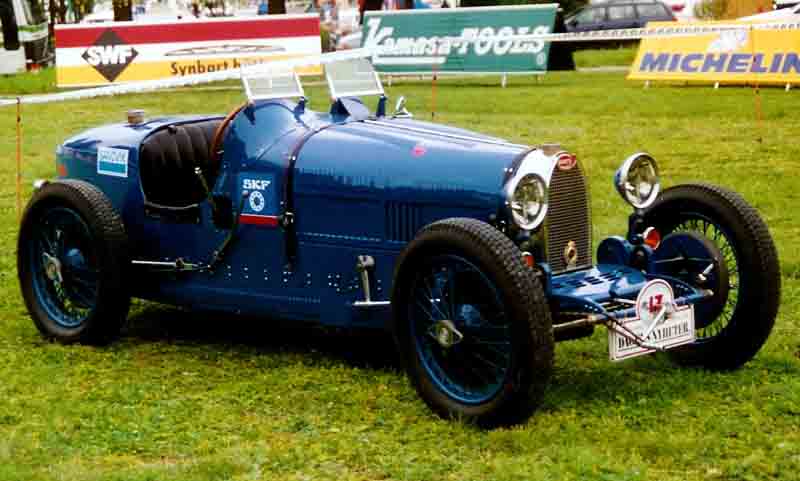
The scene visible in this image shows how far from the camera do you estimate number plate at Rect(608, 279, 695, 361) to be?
17.4 feet

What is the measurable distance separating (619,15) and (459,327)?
2889cm

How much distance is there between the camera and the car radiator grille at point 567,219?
574 centimetres

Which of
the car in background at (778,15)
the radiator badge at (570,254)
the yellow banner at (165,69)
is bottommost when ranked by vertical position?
the yellow banner at (165,69)

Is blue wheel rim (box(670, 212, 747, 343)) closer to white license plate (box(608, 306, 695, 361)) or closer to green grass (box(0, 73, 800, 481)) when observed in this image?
green grass (box(0, 73, 800, 481))

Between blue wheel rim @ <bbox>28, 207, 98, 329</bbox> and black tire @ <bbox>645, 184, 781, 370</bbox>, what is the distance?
303 centimetres

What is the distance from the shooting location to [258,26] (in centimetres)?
2355

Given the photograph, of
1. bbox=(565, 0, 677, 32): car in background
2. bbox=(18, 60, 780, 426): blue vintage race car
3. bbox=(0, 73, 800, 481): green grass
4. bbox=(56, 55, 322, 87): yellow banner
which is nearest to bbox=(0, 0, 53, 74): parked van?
bbox=(56, 55, 322, 87): yellow banner

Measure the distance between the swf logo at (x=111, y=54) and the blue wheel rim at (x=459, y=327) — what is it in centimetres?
1910

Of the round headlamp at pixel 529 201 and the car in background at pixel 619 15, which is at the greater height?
the round headlamp at pixel 529 201


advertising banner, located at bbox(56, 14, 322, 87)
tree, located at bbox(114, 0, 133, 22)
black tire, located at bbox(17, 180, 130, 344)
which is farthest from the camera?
tree, located at bbox(114, 0, 133, 22)

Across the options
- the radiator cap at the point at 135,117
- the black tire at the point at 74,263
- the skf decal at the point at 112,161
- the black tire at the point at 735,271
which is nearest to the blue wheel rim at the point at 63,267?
the black tire at the point at 74,263

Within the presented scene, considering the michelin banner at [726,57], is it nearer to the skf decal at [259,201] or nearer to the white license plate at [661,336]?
the skf decal at [259,201]

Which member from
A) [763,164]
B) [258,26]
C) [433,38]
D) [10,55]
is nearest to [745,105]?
[763,164]

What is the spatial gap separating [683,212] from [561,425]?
4.77ft
